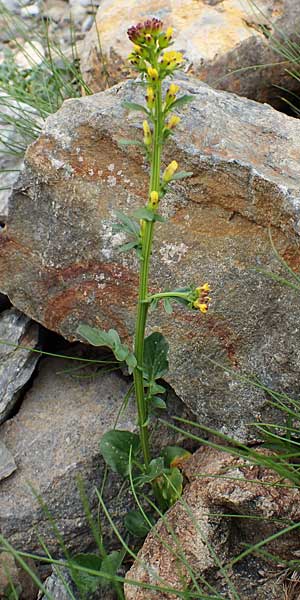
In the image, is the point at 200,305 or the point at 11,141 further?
the point at 11,141

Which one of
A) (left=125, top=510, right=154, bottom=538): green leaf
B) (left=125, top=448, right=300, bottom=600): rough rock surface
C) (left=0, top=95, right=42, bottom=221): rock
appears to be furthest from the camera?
(left=0, top=95, right=42, bottom=221): rock

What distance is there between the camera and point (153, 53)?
1.78m

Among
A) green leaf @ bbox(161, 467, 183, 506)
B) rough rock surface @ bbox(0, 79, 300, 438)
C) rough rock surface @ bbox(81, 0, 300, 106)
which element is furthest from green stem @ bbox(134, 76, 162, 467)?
rough rock surface @ bbox(81, 0, 300, 106)

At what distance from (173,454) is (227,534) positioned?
0.34 metres

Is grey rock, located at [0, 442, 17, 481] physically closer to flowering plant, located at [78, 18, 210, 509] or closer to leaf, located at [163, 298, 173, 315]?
flowering plant, located at [78, 18, 210, 509]

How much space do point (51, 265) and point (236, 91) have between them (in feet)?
4.38

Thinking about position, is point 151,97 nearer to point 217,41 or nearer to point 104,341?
point 104,341

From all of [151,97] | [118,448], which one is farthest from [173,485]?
[151,97]

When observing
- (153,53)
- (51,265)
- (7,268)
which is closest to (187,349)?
(51,265)

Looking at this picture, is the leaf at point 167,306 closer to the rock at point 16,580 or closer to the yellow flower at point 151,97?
the yellow flower at point 151,97

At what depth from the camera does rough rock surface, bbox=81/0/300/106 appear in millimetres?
3312

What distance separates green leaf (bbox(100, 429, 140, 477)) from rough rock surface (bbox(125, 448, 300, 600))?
0.20 m

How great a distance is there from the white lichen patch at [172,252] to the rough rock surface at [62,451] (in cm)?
51

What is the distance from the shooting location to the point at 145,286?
6.44 ft
